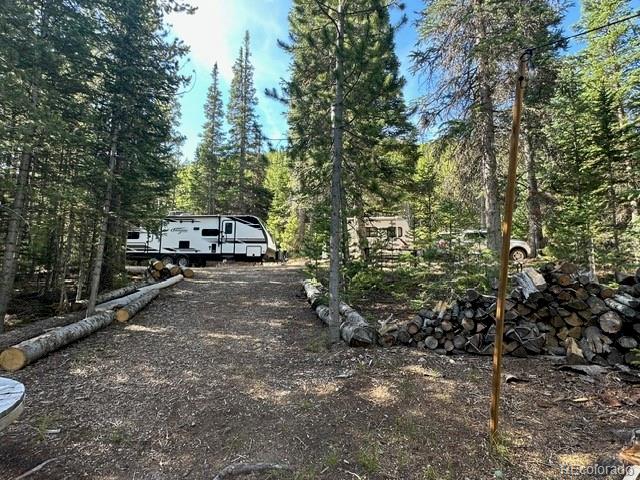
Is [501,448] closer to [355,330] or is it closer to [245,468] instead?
[245,468]

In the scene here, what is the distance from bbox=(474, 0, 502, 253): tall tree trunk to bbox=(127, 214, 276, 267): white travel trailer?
12.1 meters

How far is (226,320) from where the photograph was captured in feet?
24.4

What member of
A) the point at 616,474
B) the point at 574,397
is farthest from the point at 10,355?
the point at 574,397

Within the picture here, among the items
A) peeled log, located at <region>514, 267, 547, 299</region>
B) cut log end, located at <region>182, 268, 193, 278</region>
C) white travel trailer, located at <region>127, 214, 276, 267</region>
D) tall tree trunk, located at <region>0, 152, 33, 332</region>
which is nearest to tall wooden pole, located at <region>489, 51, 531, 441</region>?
peeled log, located at <region>514, 267, 547, 299</region>

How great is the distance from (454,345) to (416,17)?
9613mm

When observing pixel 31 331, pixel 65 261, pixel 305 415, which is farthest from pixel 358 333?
pixel 65 261

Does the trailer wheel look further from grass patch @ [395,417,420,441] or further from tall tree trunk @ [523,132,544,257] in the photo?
grass patch @ [395,417,420,441]

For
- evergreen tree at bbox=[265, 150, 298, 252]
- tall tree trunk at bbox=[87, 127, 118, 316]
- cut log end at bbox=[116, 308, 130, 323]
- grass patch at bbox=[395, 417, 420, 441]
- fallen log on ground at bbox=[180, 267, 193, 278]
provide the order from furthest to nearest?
evergreen tree at bbox=[265, 150, 298, 252]
fallen log on ground at bbox=[180, 267, 193, 278]
cut log end at bbox=[116, 308, 130, 323]
tall tree trunk at bbox=[87, 127, 118, 316]
grass patch at bbox=[395, 417, 420, 441]

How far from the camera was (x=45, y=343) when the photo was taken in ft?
17.0

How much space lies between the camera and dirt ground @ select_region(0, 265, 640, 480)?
9.09 feet

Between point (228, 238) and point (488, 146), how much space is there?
1349cm

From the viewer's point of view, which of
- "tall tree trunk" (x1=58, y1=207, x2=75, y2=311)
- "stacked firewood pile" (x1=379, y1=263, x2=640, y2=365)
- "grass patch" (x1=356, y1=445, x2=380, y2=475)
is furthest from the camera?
"tall tree trunk" (x1=58, y1=207, x2=75, y2=311)

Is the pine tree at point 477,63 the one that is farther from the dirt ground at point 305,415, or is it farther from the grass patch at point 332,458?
the grass patch at point 332,458

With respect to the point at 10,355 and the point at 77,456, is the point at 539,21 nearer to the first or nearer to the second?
the point at 77,456
